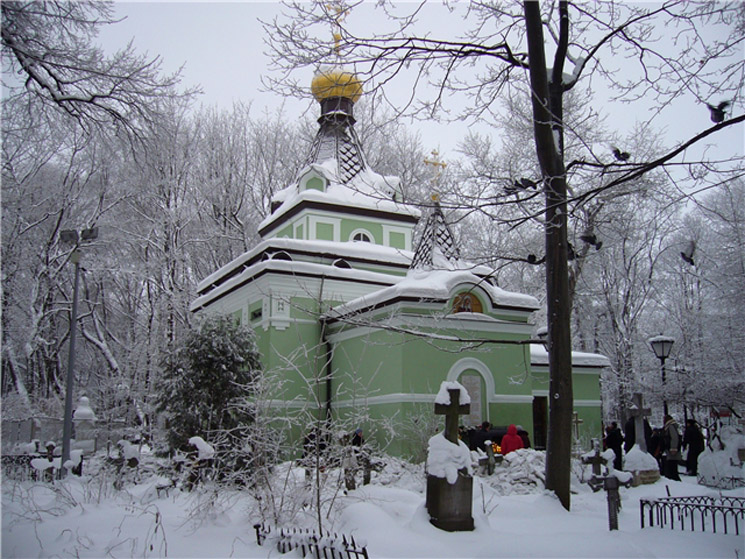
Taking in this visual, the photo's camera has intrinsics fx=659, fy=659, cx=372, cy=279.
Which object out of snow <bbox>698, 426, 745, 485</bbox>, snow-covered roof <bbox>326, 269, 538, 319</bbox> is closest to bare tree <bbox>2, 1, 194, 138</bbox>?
snow-covered roof <bbox>326, 269, 538, 319</bbox>

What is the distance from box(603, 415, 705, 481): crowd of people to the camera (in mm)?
13430

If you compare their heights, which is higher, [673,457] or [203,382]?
[203,382]

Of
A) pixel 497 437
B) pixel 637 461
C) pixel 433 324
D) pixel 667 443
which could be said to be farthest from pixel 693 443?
pixel 433 324

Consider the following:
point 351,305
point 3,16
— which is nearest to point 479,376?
point 351,305

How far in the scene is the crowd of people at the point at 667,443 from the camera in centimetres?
1343

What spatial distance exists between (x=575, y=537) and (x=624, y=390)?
68.3ft

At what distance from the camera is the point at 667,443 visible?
14.6 meters

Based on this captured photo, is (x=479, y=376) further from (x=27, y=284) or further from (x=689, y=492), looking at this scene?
(x=27, y=284)

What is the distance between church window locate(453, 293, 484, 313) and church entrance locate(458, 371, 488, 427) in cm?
153

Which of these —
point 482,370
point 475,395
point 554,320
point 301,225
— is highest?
point 301,225

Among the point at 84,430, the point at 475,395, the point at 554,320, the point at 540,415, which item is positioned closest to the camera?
the point at 554,320

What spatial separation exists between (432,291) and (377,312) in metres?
1.47

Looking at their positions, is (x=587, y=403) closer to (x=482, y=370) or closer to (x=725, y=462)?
(x=482, y=370)

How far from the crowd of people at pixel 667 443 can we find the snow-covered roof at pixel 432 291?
149 inches
